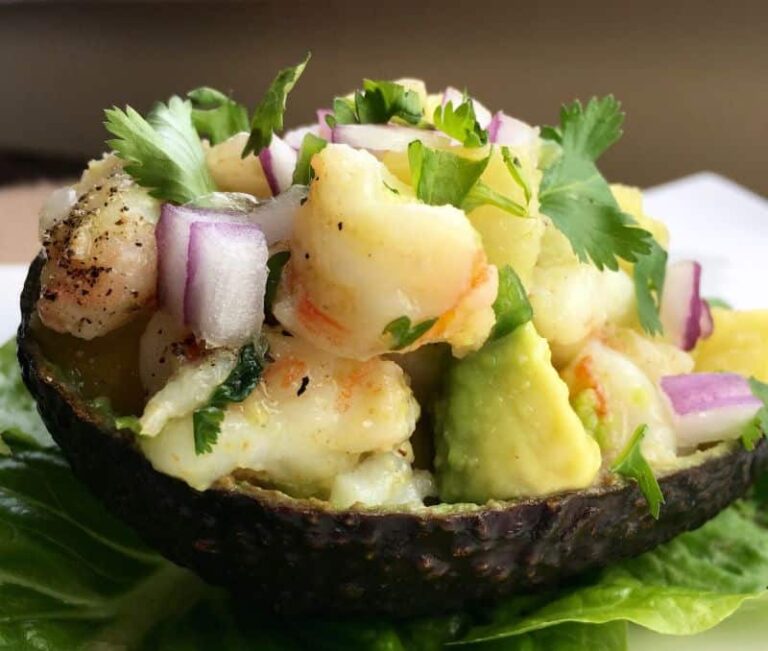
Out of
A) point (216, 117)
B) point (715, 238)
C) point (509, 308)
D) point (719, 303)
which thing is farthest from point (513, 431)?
point (715, 238)

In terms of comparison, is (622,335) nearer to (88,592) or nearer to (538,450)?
(538,450)

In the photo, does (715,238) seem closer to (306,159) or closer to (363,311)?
(306,159)

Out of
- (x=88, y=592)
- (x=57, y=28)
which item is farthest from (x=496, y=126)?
(x=57, y=28)

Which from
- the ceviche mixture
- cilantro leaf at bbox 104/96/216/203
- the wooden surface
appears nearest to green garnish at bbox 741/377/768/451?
the ceviche mixture

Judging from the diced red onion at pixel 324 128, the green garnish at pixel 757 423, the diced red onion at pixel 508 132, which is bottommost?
the green garnish at pixel 757 423

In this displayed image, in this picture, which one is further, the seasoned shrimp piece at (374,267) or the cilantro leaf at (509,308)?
the cilantro leaf at (509,308)

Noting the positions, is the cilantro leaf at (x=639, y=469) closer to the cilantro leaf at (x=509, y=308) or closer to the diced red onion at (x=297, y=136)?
the cilantro leaf at (x=509, y=308)

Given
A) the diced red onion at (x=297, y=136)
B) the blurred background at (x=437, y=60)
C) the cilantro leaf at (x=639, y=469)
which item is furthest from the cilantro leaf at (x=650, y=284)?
the blurred background at (x=437, y=60)
